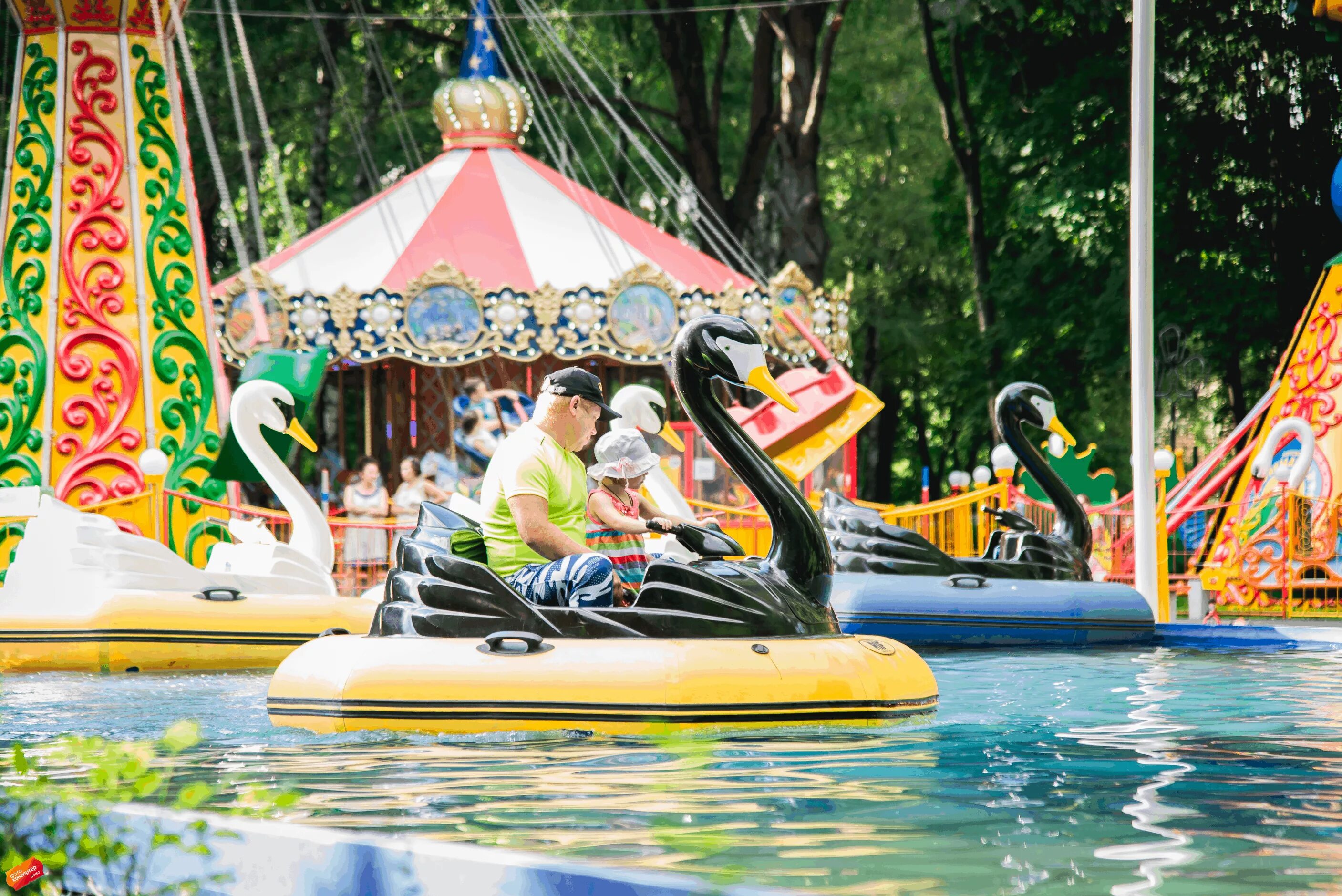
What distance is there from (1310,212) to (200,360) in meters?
14.7

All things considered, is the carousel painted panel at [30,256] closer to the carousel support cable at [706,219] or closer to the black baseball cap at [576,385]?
the black baseball cap at [576,385]

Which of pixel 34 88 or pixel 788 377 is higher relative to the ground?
pixel 34 88

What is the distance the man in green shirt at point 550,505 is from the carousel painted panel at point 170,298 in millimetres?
6710

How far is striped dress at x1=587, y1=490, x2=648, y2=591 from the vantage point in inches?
323

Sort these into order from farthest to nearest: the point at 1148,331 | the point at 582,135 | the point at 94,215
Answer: the point at 582,135 < the point at 94,215 < the point at 1148,331

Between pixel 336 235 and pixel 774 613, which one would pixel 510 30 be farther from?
pixel 774 613

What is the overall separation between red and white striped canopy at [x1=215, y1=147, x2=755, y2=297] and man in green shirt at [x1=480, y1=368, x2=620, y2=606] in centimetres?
1175

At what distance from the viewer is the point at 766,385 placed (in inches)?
319

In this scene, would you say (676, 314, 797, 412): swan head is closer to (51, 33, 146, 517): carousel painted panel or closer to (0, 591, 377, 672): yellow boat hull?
(0, 591, 377, 672): yellow boat hull

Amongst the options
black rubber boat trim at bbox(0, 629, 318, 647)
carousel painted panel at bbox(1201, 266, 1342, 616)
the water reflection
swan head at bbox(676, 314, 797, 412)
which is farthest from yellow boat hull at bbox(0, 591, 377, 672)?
carousel painted panel at bbox(1201, 266, 1342, 616)

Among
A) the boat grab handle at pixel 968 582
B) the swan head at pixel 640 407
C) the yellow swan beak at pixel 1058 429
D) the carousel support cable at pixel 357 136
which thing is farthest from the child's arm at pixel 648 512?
the carousel support cable at pixel 357 136

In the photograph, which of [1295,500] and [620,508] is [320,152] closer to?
[1295,500]

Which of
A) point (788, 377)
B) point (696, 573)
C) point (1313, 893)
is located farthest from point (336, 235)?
point (1313, 893)

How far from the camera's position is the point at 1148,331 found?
41.0 feet
